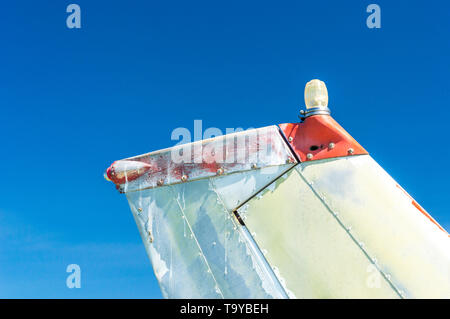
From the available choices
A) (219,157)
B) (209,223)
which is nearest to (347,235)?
(209,223)

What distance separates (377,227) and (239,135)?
1475 millimetres

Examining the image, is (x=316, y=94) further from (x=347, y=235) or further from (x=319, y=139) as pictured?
(x=347, y=235)

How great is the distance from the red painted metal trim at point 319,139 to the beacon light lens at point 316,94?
0.47 ft

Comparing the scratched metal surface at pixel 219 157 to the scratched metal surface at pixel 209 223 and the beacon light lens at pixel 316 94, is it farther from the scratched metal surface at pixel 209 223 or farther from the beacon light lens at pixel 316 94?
the beacon light lens at pixel 316 94

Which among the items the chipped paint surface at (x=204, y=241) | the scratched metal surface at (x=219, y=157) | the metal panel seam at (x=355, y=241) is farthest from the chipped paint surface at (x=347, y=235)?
the scratched metal surface at (x=219, y=157)

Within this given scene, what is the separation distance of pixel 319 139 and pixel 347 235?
2.99 feet

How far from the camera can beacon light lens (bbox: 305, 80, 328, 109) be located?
13.5ft

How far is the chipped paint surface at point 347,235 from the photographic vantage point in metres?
3.40

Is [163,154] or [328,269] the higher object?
[163,154]

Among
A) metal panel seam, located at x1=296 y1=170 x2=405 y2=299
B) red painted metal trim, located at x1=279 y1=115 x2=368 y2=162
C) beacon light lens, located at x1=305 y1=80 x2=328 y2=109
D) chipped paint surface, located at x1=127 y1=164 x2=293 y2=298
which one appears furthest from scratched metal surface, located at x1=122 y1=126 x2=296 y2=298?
beacon light lens, located at x1=305 y1=80 x2=328 y2=109

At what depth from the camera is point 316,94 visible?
415 centimetres

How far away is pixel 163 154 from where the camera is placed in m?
4.30
